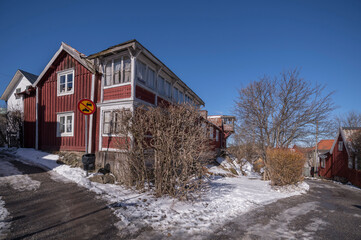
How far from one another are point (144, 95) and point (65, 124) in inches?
234

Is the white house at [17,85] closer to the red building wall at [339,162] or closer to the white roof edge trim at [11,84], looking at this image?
the white roof edge trim at [11,84]

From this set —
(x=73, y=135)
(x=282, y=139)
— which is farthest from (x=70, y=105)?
(x=282, y=139)

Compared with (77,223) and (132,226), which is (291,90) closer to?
(132,226)

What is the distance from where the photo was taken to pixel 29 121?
13398 mm

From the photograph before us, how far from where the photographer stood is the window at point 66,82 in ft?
36.3

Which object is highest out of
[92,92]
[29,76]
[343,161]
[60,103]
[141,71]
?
[29,76]

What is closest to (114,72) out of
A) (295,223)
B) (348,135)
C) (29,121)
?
(29,121)

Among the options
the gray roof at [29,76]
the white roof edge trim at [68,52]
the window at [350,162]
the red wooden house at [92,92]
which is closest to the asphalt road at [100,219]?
the red wooden house at [92,92]

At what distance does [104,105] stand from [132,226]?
7266 millimetres

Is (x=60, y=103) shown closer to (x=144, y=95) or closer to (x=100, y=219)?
(x=144, y=95)

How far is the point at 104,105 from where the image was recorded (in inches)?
371

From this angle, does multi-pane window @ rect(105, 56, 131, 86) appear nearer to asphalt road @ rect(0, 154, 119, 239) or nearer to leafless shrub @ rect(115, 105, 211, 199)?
leafless shrub @ rect(115, 105, 211, 199)

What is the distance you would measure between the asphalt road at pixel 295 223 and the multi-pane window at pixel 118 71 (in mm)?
8106

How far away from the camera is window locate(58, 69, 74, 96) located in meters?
11.1
